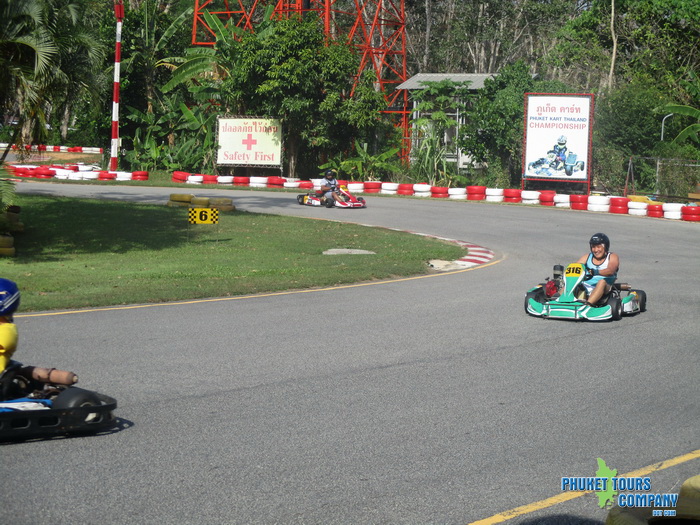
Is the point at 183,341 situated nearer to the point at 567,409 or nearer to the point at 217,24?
the point at 567,409

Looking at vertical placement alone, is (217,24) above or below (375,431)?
above

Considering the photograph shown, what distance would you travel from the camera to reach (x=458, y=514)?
478cm

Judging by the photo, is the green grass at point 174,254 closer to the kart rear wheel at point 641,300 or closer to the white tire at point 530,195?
the kart rear wheel at point 641,300

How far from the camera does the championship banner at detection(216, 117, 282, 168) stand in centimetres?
3700

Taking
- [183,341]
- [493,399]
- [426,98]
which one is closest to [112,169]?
[426,98]

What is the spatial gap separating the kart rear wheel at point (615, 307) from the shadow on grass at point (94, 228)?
9.82m

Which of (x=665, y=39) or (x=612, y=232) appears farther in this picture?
(x=665, y=39)

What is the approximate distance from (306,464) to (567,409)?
250 centimetres

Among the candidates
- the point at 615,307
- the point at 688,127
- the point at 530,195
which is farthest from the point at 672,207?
the point at 615,307

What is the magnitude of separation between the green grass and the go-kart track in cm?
132

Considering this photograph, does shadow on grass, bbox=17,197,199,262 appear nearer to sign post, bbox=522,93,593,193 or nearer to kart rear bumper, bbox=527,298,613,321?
kart rear bumper, bbox=527,298,613,321

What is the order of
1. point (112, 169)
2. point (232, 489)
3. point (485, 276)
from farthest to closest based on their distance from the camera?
point (112, 169) → point (485, 276) → point (232, 489)

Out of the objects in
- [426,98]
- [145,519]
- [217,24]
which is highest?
[217,24]

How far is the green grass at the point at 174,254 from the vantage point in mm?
12867
